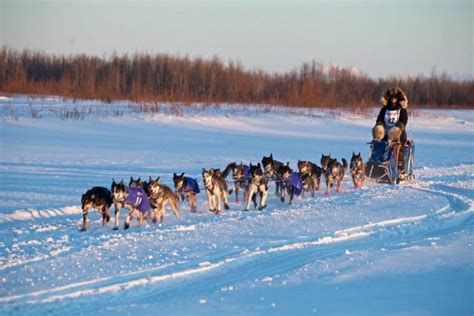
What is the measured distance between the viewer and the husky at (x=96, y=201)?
→ 8227 millimetres

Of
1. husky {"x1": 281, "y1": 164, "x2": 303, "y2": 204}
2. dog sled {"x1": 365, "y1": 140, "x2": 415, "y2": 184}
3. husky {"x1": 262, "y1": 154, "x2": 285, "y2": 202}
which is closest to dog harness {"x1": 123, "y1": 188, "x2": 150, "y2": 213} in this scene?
husky {"x1": 262, "y1": 154, "x2": 285, "y2": 202}

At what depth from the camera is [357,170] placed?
498 inches

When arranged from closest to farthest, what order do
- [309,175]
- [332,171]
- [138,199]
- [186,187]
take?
1. [138,199]
2. [186,187]
3. [309,175]
4. [332,171]

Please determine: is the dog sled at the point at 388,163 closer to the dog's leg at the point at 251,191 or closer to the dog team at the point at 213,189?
the dog team at the point at 213,189

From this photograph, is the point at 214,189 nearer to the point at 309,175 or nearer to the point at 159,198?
the point at 159,198

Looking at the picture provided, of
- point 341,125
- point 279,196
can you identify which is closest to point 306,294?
point 279,196

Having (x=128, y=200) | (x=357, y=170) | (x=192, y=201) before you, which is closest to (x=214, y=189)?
(x=192, y=201)

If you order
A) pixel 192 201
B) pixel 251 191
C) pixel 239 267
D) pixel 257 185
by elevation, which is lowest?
pixel 239 267

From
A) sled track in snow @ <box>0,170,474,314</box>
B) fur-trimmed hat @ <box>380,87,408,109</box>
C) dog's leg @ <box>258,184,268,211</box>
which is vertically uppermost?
fur-trimmed hat @ <box>380,87,408,109</box>

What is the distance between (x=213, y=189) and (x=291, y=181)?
1.43 meters

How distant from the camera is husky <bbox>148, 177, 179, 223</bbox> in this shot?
29.0 ft

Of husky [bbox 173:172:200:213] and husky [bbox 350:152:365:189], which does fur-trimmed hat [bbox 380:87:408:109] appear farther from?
husky [bbox 173:172:200:213]

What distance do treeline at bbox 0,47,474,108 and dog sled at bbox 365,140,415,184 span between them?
23022mm

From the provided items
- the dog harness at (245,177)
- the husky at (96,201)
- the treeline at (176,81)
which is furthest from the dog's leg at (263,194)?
the treeline at (176,81)
